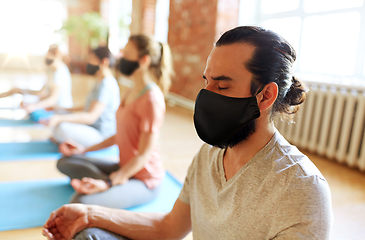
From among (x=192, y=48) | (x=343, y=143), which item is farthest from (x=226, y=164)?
(x=192, y=48)

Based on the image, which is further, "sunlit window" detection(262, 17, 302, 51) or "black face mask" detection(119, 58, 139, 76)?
"sunlit window" detection(262, 17, 302, 51)

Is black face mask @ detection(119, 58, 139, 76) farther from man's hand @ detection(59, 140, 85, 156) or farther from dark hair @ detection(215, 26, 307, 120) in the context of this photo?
dark hair @ detection(215, 26, 307, 120)

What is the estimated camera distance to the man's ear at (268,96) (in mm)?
862

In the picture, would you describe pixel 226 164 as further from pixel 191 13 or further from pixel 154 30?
pixel 154 30

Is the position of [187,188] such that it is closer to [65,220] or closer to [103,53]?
[65,220]

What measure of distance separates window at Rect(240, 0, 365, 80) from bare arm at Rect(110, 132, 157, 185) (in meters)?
2.04

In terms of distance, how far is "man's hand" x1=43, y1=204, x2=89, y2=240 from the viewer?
1.12 meters

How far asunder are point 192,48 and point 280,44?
538 cm

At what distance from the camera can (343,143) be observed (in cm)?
321

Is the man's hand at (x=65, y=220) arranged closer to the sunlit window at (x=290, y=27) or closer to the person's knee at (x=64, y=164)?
the person's knee at (x=64, y=164)

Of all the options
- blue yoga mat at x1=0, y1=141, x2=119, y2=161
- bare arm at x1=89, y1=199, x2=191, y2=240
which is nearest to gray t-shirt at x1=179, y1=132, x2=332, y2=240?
bare arm at x1=89, y1=199, x2=191, y2=240

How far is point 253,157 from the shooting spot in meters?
0.89

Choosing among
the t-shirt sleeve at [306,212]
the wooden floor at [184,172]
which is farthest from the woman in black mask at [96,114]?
the t-shirt sleeve at [306,212]

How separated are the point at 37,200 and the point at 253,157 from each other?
1.81m
